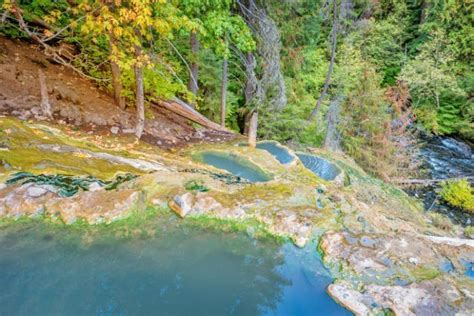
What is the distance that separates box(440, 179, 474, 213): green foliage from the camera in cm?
945

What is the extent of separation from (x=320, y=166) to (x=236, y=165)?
8.25 ft

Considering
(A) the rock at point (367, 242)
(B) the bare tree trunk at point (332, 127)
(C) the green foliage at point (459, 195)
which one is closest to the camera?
(A) the rock at point (367, 242)

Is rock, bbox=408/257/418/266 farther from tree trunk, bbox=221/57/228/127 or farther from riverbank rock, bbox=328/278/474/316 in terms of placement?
tree trunk, bbox=221/57/228/127

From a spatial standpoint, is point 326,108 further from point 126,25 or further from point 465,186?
point 126,25

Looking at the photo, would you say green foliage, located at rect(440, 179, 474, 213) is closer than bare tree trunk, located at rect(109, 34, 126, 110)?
No

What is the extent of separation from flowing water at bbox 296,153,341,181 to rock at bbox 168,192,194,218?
4289mm

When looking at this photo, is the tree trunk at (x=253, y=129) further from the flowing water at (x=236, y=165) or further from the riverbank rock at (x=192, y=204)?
the riverbank rock at (x=192, y=204)

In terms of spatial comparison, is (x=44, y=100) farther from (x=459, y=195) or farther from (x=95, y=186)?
(x=459, y=195)

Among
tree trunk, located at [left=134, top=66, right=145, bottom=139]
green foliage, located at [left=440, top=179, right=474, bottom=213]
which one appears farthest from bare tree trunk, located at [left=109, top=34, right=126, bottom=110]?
green foliage, located at [left=440, top=179, right=474, bottom=213]

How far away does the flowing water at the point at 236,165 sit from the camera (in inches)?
219

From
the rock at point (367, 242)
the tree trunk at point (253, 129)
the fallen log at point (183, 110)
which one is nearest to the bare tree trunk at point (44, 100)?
the fallen log at point (183, 110)

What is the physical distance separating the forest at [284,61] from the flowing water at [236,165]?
4.79 feet

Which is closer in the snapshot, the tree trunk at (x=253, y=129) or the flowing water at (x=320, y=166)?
the flowing water at (x=320, y=166)

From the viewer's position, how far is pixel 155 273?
2570 millimetres
